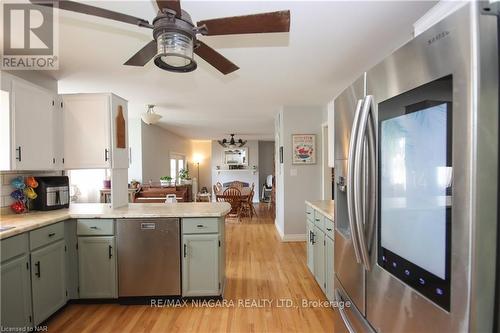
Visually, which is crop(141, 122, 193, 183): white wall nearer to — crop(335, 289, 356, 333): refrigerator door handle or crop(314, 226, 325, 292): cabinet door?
crop(314, 226, 325, 292): cabinet door

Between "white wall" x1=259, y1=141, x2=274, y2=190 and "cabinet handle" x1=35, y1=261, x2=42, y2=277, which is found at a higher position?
"white wall" x1=259, y1=141, x2=274, y2=190

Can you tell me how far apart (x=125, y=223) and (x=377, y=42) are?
8.86 ft

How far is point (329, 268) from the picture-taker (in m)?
2.27

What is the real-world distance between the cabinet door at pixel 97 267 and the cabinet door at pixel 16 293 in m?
0.49

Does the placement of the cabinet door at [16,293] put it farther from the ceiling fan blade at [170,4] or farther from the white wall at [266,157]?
the white wall at [266,157]

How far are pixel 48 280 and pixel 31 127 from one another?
4.42 feet

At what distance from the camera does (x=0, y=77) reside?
198cm

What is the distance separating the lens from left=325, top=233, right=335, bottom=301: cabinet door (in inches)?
86.7

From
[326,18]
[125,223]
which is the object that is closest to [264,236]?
[125,223]

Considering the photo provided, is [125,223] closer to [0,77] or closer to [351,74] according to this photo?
[0,77]

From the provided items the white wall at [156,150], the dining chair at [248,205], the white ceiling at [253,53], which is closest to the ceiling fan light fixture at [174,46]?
the white ceiling at [253,53]

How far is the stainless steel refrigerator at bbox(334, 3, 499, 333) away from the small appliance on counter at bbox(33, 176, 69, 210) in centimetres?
285

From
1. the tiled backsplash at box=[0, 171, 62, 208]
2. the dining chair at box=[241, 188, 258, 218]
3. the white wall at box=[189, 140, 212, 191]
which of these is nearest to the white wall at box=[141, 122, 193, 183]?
the dining chair at box=[241, 188, 258, 218]

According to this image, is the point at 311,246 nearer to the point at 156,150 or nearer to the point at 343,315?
the point at 343,315
